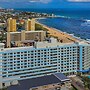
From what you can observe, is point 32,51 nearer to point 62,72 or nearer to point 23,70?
point 23,70

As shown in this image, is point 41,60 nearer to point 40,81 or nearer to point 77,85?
point 40,81

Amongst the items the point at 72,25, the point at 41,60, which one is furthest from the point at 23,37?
the point at 72,25

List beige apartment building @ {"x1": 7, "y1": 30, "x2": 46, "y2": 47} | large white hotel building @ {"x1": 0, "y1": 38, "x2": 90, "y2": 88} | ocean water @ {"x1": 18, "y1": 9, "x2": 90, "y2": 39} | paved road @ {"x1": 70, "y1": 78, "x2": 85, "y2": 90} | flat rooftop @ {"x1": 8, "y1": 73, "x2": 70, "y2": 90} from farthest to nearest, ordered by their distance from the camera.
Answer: ocean water @ {"x1": 18, "y1": 9, "x2": 90, "y2": 39}
beige apartment building @ {"x1": 7, "y1": 30, "x2": 46, "y2": 47}
large white hotel building @ {"x1": 0, "y1": 38, "x2": 90, "y2": 88}
paved road @ {"x1": 70, "y1": 78, "x2": 85, "y2": 90}
flat rooftop @ {"x1": 8, "y1": 73, "x2": 70, "y2": 90}

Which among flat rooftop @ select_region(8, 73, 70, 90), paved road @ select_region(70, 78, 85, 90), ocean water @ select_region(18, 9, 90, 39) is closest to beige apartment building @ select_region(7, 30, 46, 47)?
ocean water @ select_region(18, 9, 90, 39)

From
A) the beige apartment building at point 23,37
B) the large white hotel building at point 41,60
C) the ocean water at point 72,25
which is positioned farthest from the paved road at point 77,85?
the ocean water at point 72,25

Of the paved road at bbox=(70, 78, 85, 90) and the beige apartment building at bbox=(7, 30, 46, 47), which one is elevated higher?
the beige apartment building at bbox=(7, 30, 46, 47)

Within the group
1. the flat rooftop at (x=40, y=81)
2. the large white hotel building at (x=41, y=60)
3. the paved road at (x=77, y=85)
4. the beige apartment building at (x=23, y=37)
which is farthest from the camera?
the beige apartment building at (x=23, y=37)

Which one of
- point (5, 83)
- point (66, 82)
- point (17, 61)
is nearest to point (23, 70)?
point (17, 61)

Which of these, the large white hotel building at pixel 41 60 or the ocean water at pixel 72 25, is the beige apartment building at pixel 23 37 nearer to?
the ocean water at pixel 72 25

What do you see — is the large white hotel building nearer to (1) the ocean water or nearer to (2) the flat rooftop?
(2) the flat rooftop
